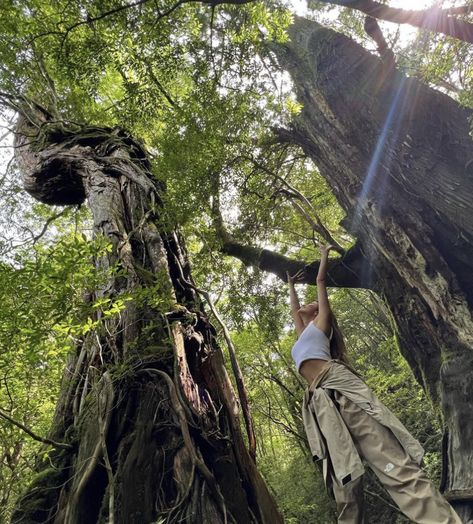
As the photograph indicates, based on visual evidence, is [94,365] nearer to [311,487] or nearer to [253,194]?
[253,194]

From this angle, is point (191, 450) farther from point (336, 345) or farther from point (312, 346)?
point (336, 345)

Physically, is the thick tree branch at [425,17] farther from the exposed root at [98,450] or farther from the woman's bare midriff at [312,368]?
the exposed root at [98,450]

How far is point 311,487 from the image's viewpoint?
969 cm

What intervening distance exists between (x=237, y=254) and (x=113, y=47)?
12.6 feet

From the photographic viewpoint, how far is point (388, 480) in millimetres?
2406

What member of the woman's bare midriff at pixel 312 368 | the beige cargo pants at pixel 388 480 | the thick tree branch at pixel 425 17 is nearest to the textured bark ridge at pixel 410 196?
the beige cargo pants at pixel 388 480

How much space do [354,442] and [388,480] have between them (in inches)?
12.0

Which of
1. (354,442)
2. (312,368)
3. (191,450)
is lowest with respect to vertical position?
(354,442)

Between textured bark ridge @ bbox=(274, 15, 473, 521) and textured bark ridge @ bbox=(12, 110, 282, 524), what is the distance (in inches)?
94.8

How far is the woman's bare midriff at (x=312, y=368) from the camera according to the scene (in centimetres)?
295

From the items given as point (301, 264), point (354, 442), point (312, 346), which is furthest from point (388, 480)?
point (301, 264)

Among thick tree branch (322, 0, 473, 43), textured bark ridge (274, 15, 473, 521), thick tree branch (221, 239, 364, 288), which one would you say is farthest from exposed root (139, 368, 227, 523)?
thick tree branch (221, 239, 364, 288)

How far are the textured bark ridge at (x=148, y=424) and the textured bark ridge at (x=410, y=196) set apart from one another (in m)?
2.41

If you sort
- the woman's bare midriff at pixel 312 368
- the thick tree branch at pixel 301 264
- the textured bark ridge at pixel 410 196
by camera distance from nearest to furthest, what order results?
the woman's bare midriff at pixel 312 368 → the textured bark ridge at pixel 410 196 → the thick tree branch at pixel 301 264
